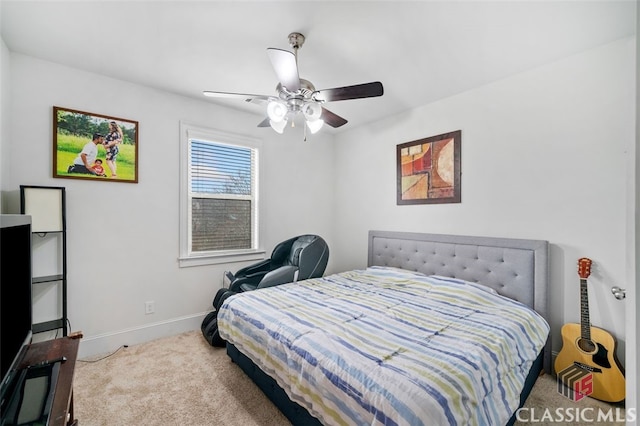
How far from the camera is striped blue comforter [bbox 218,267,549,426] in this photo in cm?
118

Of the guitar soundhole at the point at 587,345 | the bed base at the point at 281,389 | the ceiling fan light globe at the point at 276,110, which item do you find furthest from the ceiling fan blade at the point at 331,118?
the guitar soundhole at the point at 587,345

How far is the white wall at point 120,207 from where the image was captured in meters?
2.33

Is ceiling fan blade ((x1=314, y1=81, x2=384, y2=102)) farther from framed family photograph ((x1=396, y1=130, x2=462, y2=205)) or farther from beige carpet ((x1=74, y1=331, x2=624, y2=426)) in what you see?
beige carpet ((x1=74, y1=331, x2=624, y2=426))

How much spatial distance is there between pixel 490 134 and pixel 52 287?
418 cm

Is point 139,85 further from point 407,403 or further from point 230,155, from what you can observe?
point 407,403

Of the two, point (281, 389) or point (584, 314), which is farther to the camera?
point (584, 314)

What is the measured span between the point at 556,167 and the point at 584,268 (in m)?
0.83

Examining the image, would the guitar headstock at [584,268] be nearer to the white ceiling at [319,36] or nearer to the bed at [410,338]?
the bed at [410,338]

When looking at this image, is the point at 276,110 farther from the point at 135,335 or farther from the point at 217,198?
the point at 135,335

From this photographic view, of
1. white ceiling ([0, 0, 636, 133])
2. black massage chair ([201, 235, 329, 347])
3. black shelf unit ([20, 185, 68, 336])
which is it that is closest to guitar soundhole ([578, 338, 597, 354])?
white ceiling ([0, 0, 636, 133])

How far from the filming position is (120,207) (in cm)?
272

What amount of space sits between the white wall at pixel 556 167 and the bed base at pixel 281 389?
58cm

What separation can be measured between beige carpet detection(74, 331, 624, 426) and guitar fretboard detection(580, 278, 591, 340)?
45cm

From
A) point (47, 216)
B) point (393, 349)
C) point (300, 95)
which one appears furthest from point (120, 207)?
point (393, 349)
